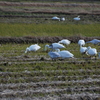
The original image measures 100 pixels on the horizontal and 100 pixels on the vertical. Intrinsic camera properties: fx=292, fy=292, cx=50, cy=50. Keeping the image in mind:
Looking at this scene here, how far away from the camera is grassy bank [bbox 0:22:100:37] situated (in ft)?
42.6

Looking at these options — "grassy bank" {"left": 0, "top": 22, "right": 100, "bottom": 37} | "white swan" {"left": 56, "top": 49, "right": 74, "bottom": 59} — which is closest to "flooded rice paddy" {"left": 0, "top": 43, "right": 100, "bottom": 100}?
"white swan" {"left": 56, "top": 49, "right": 74, "bottom": 59}

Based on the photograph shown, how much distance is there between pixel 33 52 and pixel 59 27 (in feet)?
17.5

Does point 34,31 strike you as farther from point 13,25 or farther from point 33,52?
point 33,52

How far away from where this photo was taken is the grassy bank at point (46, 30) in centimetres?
1299

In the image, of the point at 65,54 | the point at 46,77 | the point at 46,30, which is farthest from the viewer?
the point at 46,30

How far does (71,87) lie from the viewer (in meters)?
6.10

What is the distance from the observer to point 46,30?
45.3 feet

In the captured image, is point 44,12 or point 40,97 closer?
point 40,97

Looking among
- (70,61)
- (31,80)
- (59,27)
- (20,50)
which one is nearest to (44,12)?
(59,27)

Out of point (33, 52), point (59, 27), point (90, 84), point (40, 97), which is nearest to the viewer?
point (40, 97)

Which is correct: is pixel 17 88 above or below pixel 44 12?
above

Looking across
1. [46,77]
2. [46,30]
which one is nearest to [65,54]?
[46,77]

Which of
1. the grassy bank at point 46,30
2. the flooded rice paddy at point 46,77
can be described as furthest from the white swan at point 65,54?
the grassy bank at point 46,30

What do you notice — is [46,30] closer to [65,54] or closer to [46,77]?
[65,54]
